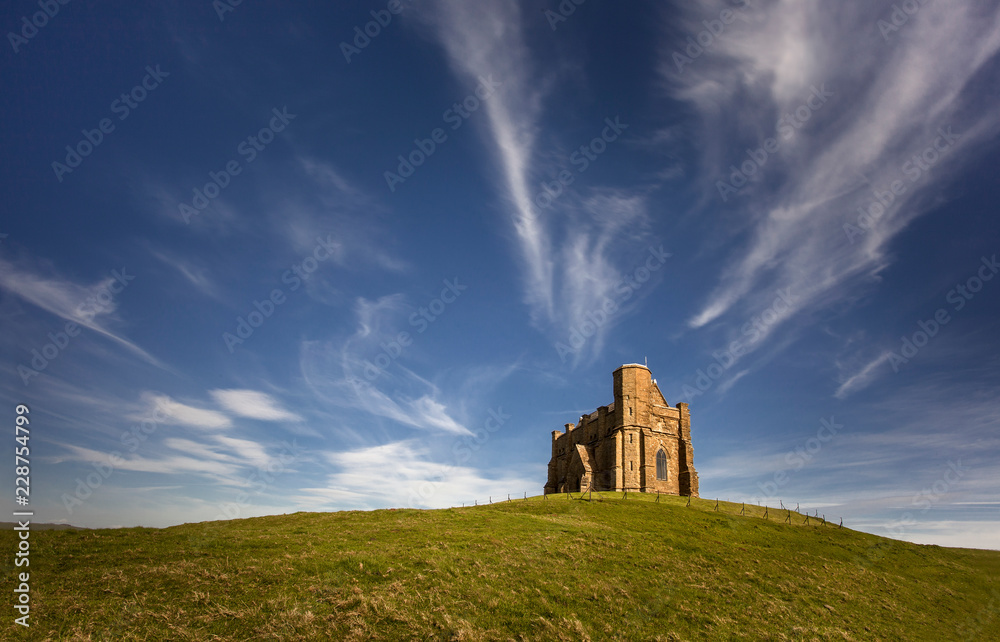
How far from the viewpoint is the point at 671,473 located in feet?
186

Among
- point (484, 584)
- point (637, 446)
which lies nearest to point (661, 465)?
point (637, 446)

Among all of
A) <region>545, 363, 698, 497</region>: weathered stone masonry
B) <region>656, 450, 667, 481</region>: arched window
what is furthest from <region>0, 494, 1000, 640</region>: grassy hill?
<region>656, 450, 667, 481</region>: arched window

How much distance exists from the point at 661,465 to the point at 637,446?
444 cm

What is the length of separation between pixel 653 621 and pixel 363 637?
11030 mm

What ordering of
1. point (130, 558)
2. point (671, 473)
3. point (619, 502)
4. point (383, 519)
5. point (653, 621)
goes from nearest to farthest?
point (653, 621) < point (130, 558) < point (383, 519) < point (619, 502) < point (671, 473)

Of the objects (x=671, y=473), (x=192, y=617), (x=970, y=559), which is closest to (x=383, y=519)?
(x=192, y=617)

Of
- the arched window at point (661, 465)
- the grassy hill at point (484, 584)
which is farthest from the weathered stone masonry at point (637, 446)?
the grassy hill at point (484, 584)

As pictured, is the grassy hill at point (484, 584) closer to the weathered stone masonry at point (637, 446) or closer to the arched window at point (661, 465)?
the weathered stone masonry at point (637, 446)

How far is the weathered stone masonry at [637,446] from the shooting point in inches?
2149

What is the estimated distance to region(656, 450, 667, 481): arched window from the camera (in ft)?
184

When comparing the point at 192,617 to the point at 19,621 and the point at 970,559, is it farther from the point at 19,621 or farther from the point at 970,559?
the point at 970,559

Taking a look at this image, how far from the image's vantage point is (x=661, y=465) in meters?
56.6

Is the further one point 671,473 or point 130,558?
point 671,473

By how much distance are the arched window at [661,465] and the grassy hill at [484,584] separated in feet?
68.8
